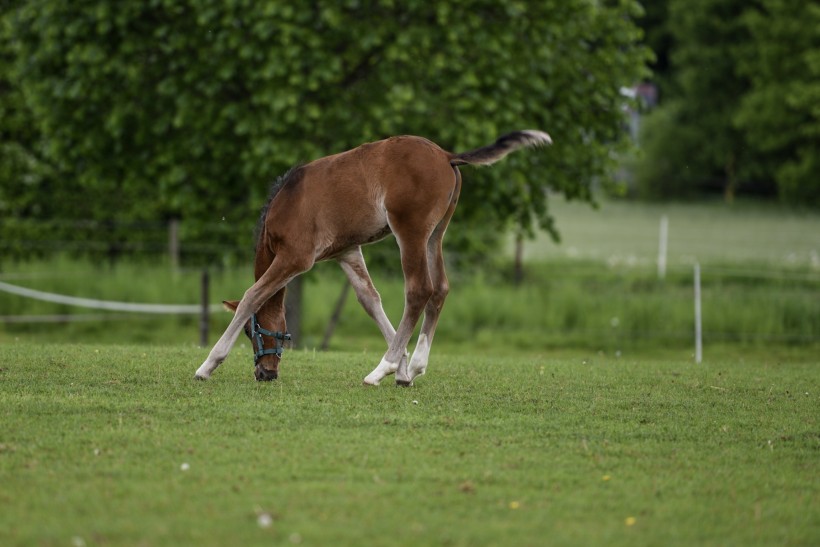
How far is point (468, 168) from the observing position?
16.6 meters

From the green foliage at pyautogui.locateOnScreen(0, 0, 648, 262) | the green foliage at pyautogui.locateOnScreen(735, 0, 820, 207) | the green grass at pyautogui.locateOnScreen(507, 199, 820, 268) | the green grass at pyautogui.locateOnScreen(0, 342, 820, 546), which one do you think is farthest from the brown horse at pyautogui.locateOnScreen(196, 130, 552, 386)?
the green foliage at pyautogui.locateOnScreen(735, 0, 820, 207)

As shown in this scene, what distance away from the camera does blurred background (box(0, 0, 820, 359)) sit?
621 inches

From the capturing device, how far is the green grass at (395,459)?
17.2ft

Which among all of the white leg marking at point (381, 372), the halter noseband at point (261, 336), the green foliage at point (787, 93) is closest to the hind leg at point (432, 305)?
the white leg marking at point (381, 372)

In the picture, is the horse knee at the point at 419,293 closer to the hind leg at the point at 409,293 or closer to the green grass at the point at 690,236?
the hind leg at the point at 409,293

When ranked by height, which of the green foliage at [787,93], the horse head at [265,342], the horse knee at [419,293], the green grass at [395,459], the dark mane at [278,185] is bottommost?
the green grass at [395,459]

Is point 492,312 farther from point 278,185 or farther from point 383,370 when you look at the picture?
point 278,185

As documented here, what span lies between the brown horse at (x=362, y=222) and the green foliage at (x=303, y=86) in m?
6.54

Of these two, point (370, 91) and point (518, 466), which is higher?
point (370, 91)

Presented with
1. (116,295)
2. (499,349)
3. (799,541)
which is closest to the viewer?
(799,541)

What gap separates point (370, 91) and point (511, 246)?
73.7 ft

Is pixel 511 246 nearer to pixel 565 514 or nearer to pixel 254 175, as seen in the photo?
pixel 254 175

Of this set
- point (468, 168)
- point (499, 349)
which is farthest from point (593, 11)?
point (499, 349)

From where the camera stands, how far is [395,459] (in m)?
6.45
